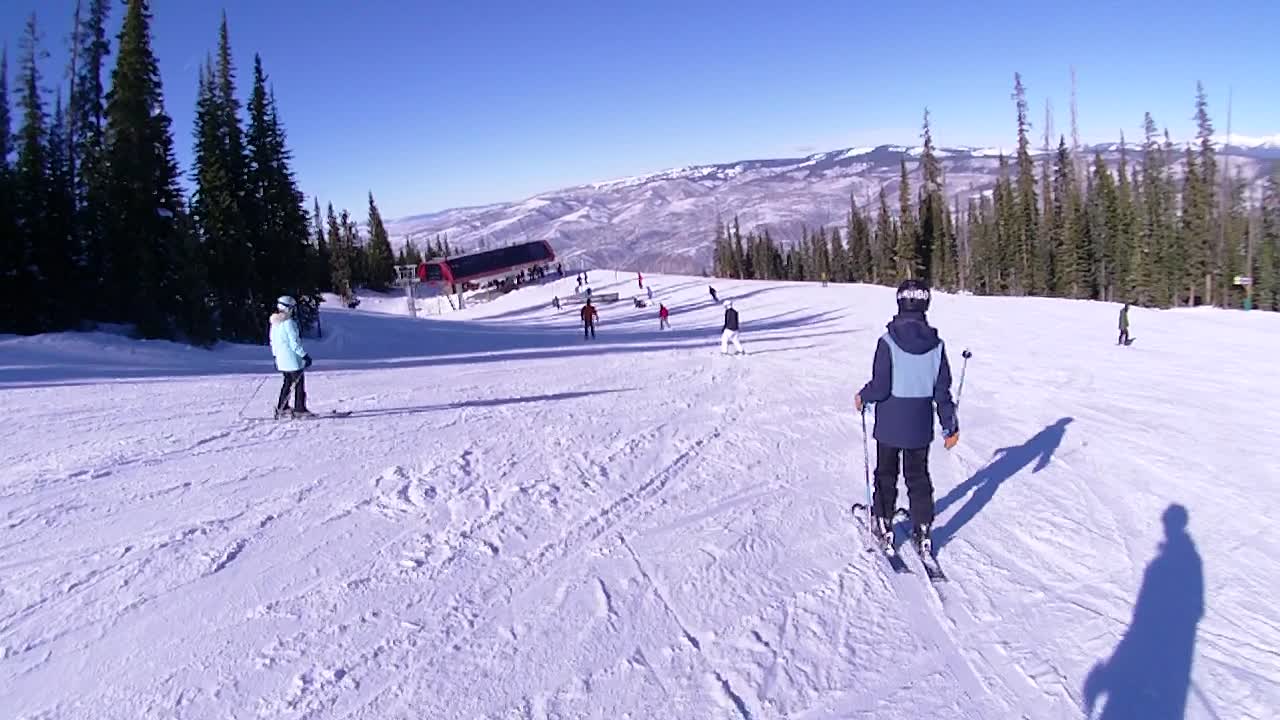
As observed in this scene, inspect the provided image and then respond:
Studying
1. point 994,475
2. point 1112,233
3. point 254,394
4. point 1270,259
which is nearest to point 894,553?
point 994,475

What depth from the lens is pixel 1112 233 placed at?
218 ft

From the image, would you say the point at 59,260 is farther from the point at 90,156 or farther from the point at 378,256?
the point at 378,256

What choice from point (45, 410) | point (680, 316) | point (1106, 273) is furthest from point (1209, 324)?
point (1106, 273)

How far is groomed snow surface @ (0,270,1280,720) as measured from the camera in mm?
3613

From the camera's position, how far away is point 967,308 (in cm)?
3625

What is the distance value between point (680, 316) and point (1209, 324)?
Result: 2651 centimetres

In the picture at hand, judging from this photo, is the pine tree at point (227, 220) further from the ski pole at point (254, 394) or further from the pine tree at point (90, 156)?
the ski pole at point (254, 394)

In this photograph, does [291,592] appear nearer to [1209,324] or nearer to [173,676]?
[173,676]

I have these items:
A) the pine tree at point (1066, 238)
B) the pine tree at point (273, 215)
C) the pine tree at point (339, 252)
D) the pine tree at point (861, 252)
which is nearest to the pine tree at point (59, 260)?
the pine tree at point (273, 215)

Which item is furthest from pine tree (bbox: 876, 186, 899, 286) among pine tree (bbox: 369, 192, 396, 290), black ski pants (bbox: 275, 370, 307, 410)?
black ski pants (bbox: 275, 370, 307, 410)

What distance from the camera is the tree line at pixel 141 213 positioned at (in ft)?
74.4

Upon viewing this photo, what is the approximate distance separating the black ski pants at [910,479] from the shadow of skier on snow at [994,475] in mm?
573

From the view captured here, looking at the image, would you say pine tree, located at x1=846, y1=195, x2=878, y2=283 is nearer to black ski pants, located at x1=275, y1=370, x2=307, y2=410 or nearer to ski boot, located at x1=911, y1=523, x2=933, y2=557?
black ski pants, located at x1=275, y1=370, x2=307, y2=410

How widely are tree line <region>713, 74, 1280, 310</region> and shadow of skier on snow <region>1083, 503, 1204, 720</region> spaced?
218ft
